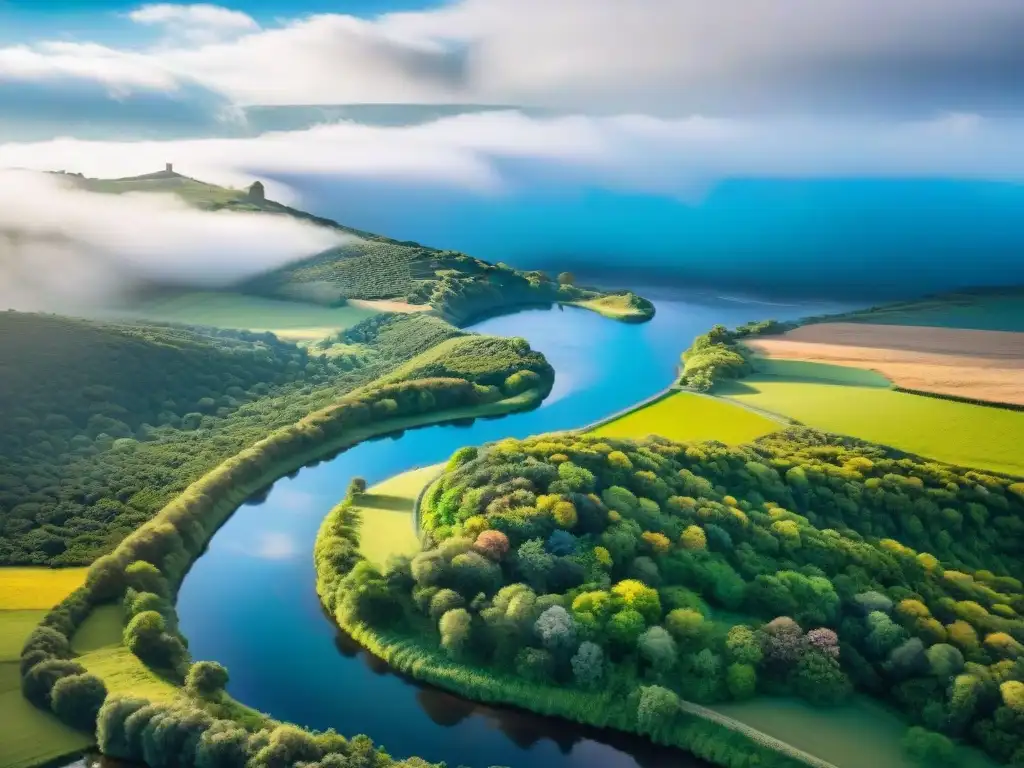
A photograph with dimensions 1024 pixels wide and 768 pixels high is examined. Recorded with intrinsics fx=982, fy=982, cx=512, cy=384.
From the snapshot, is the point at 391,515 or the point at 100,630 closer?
the point at 100,630

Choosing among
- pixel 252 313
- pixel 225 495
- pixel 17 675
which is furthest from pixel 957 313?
pixel 17 675

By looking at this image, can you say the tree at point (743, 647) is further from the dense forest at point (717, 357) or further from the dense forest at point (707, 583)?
the dense forest at point (717, 357)

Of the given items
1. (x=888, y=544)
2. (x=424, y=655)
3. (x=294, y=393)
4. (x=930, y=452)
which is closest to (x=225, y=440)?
(x=294, y=393)

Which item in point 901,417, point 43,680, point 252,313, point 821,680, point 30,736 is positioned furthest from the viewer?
point 252,313

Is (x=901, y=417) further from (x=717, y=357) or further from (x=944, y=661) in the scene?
(x=944, y=661)

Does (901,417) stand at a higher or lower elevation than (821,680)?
higher

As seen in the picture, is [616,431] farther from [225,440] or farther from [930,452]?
[225,440]
